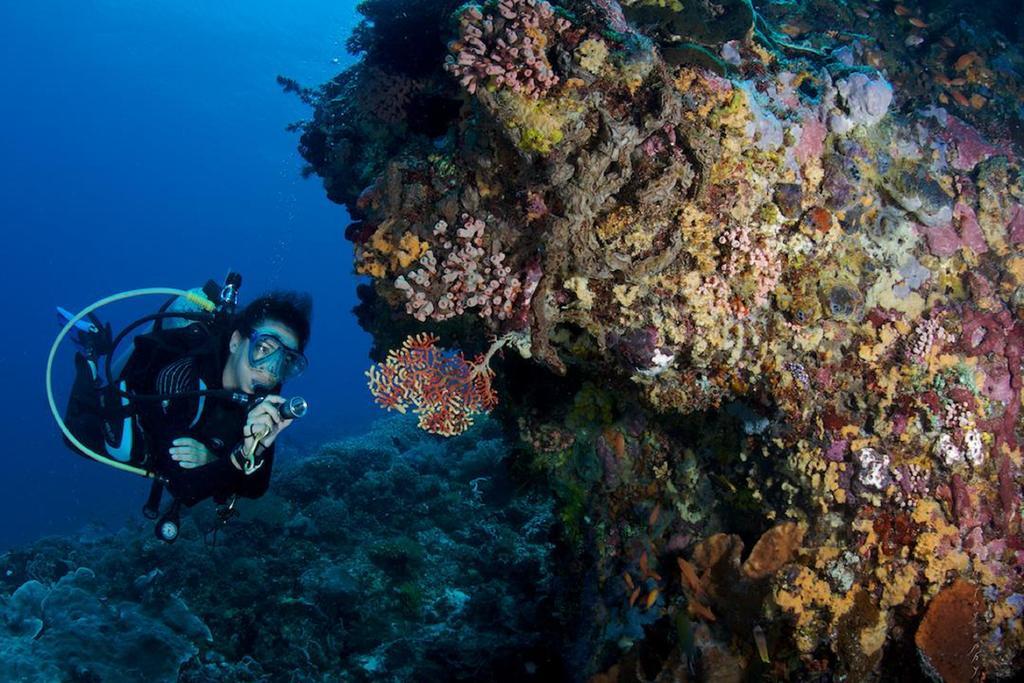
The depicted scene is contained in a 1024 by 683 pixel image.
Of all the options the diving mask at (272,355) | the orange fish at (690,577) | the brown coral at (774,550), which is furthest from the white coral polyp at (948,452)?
the diving mask at (272,355)

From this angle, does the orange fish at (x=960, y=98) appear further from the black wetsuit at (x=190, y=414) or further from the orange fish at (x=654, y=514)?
the black wetsuit at (x=190, y=414)

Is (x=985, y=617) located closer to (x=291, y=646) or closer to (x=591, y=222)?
(x=591, y=222)

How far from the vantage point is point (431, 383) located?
435 centimetres

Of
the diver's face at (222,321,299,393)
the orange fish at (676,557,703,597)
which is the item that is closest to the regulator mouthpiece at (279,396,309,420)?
the diver's face at (222,321,299,393)

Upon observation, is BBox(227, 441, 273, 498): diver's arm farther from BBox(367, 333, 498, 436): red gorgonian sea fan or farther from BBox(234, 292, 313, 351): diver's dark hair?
BBox(367, 333, 498, 436): red gorgonian sea fan

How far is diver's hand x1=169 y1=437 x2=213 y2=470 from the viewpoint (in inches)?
189

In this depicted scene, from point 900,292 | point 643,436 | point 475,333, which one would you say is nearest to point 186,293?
point 475,333

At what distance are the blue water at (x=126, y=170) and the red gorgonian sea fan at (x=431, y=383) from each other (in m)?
24.2

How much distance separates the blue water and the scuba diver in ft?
73.4

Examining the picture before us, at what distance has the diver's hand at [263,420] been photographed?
4.61m

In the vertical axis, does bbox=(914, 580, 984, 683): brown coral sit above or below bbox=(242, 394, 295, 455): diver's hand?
below

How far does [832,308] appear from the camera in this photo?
12.7ft

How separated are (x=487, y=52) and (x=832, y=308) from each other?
9.57 ft

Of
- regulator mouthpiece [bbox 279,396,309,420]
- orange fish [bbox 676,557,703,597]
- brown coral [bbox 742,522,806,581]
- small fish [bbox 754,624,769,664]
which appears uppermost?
regulator mouthpiece [bbox 279,396,309,420]
